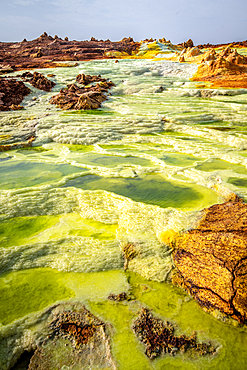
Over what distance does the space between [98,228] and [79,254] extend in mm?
790

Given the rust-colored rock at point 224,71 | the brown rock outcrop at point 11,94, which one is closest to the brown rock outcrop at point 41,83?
the brown rock outcrop at point 11,94

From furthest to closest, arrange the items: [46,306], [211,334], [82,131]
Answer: [82,131]
[46,306]
[211,334]

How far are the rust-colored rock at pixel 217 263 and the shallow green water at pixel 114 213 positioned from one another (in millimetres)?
187

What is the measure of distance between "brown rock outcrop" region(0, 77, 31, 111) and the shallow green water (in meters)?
4.02

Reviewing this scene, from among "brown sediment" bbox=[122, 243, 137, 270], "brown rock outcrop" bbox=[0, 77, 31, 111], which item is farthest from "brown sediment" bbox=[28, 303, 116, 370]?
"brown rock outcrop" bbox=[0, 77, 31, 111]

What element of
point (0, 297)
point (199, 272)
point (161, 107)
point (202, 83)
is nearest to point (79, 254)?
point (0, 297)

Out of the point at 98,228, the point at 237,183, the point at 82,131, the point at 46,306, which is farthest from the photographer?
the point at 82,131

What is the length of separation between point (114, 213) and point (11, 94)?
16774 millimetres

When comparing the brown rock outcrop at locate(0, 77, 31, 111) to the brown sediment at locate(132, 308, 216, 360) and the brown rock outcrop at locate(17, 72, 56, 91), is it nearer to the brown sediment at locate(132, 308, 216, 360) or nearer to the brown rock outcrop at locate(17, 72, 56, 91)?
the brown rock outcrop at locate(17, 72, 56, 91)

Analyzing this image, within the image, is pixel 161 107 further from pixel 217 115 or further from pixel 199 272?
pixel 199 272

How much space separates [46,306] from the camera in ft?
9.30

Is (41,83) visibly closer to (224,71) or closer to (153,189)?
(224,71)

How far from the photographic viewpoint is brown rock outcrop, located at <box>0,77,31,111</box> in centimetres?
1559

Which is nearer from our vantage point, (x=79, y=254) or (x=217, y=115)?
(x=79, y=254)
